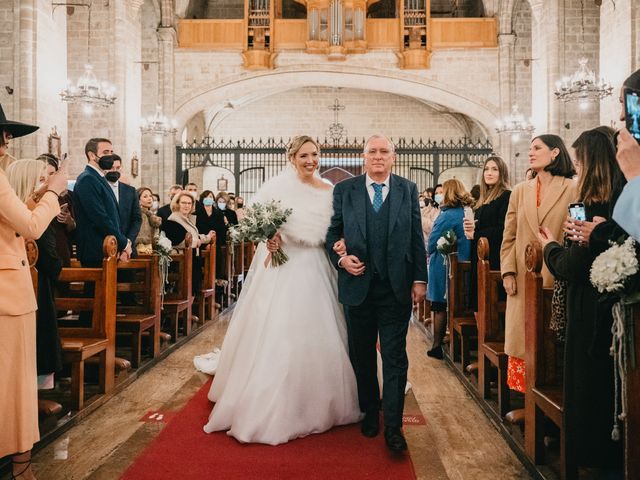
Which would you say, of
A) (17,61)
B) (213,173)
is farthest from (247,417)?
(213,173)

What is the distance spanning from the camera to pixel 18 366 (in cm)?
233

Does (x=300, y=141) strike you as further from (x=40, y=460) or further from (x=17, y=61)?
(x=17, y=61)

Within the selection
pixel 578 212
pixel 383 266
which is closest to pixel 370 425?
pixel 383 266

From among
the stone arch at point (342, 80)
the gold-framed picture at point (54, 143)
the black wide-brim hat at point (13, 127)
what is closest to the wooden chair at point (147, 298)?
the black wide-brim hat at point (13, 127)

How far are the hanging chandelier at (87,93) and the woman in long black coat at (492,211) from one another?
7.19 m

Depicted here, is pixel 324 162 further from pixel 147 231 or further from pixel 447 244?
pixel 447 244

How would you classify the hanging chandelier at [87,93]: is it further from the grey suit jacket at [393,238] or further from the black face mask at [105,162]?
the grey suit jacket at [393,238]

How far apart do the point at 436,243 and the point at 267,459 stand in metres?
2.78

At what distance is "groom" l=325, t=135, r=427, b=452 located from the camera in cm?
287

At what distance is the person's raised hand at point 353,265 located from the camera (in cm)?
284

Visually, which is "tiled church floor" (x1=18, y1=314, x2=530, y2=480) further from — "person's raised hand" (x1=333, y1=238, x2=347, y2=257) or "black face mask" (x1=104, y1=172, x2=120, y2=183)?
"black face mask" (x1=104, y1=172, x2=120, y2=183)

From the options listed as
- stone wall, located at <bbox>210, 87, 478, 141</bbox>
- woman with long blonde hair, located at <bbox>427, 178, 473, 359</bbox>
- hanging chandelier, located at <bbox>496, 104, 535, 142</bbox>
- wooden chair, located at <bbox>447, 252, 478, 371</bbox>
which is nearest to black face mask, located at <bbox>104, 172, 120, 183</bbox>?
woman with long blonde hair, located at <bbox>427, 178, 473, 359</bbox>

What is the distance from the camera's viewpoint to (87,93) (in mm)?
9281

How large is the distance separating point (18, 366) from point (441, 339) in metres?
3.66
